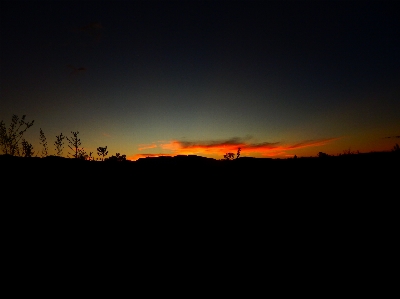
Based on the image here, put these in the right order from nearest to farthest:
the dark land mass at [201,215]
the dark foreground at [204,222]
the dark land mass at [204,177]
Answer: the dark foreground at [204,222], the dark land mass at [201,215], the dark land mass at [204,177]

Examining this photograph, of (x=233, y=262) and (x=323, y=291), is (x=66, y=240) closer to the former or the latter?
(x=233, y=262)

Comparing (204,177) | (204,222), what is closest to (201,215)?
(204,222)

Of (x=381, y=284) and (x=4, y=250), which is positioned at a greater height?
(x=4, y=250)

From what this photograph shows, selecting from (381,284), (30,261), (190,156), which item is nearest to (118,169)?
(190,156)

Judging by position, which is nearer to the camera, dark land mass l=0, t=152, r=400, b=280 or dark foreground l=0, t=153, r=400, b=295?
dark foreground l=0, t=153, r=400, b=295

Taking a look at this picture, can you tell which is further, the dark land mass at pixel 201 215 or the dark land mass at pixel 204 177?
the dark land mass at pixel 204 177

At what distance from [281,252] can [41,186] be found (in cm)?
401

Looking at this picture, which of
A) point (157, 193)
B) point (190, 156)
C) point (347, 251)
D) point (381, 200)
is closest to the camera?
point (347, 251)

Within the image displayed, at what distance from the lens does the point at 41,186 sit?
3789 mm

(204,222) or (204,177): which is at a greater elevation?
(204,177)

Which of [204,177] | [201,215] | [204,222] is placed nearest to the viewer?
[204,222]

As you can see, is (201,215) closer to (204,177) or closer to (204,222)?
(204,222)

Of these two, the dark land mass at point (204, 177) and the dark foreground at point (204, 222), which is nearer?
the dark foreground at point (204, 222)

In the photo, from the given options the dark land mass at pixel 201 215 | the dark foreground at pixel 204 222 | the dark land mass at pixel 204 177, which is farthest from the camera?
the dark land mass at pixel 204 177
